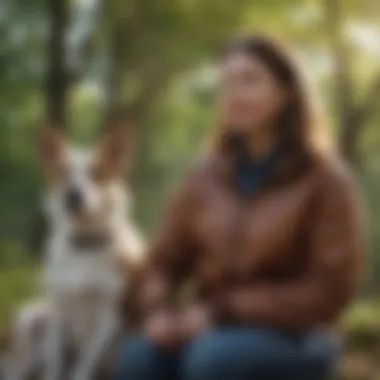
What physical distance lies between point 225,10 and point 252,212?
2.85 ft

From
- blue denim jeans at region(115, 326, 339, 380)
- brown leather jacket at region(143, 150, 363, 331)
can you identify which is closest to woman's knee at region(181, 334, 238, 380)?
blue denim jeans at region(115, 326, 339, 380)

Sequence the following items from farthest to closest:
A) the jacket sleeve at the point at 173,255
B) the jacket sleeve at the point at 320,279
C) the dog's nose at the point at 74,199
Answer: the dog's nose at the point at 74,199
the jacket sleeve at the point at 173,255
the jacket sleeve at the point at 320,279

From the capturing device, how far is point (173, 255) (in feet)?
6.03

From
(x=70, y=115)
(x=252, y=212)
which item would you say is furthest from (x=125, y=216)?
(x=252, y=212)

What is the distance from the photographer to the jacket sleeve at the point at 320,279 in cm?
165

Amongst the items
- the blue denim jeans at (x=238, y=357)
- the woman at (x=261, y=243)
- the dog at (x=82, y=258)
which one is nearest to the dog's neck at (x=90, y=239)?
the dog at (x=82, y=258)

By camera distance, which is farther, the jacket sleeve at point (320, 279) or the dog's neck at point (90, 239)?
the dog's neck at point (90, 239)

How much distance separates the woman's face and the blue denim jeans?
0.40 metres

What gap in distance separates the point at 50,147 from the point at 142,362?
74 cm

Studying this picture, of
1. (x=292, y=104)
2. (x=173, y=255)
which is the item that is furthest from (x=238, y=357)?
(x=292, y=104)

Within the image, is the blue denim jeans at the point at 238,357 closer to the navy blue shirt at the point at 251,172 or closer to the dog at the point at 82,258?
the navy blue shirt at the point at 251,172

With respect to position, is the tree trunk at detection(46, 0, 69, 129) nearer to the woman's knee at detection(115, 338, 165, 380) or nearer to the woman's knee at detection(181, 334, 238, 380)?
the woman's knee at detection(115, 338, 165, 380)

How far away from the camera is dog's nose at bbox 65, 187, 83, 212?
86.6 inches

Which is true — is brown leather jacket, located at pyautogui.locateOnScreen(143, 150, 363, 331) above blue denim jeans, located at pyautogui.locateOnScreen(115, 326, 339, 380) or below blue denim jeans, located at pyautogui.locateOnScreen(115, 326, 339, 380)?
above
